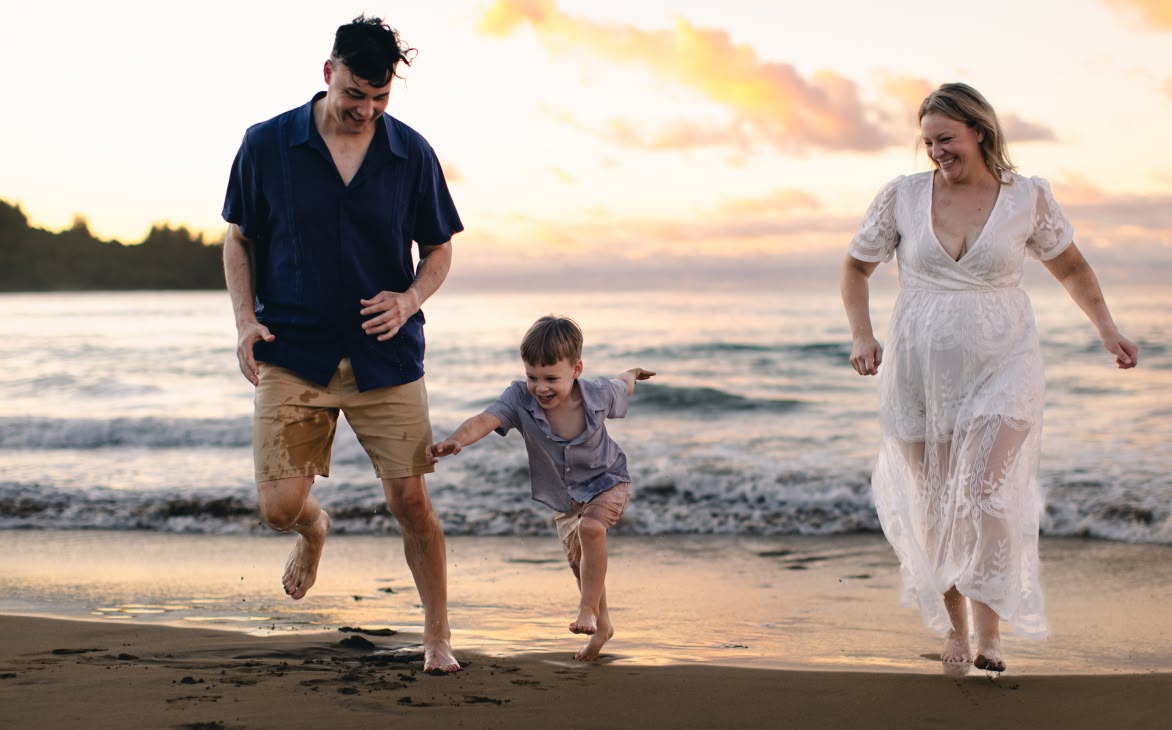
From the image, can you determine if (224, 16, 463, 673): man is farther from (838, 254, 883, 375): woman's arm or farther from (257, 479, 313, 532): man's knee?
(838, 254, 883, 375): woman's arm

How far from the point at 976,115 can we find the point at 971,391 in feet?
3.25

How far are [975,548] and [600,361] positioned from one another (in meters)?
18.6

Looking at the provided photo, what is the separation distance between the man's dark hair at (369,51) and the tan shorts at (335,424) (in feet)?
3.35

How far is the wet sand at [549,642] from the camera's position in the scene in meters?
3.75

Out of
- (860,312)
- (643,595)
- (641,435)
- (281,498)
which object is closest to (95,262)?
(641,435)

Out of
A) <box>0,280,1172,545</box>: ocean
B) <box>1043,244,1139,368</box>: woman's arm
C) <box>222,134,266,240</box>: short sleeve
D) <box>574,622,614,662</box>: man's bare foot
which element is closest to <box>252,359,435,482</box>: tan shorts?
<box>222,134,266,240</box>: short sleeve

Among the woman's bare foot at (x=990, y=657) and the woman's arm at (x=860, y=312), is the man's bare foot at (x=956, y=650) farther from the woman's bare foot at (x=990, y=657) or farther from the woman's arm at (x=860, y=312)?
the woman's arm at (x=860, y=312)

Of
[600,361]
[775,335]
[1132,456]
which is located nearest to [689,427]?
[1132,456]

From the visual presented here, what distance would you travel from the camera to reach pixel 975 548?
4.13 metres

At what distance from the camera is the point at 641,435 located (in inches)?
547

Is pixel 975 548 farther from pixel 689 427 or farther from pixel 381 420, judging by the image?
pixel 689 427

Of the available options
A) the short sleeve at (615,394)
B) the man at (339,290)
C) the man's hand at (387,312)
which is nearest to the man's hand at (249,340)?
the man at (339,290)

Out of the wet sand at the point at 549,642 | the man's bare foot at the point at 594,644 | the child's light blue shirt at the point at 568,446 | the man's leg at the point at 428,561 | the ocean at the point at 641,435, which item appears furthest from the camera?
the ocean at the point at 641,435

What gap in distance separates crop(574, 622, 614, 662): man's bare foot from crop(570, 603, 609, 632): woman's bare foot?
0.67 ft
